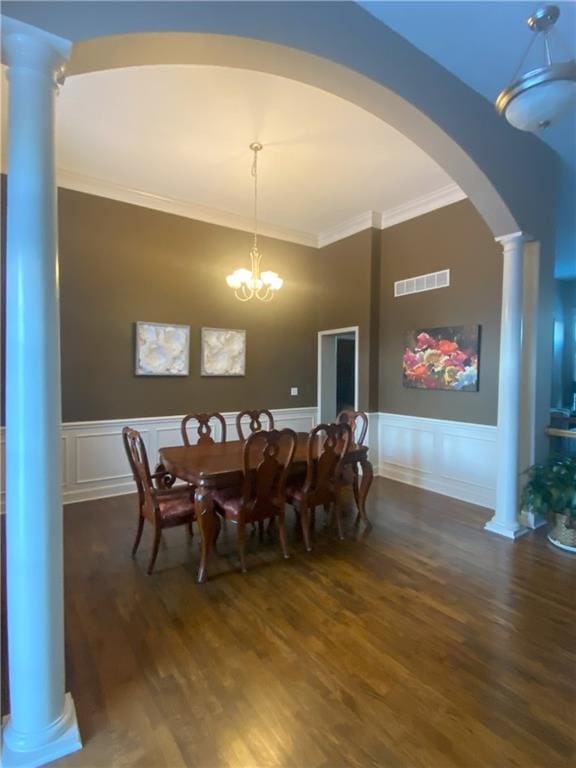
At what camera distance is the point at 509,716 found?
167 cm

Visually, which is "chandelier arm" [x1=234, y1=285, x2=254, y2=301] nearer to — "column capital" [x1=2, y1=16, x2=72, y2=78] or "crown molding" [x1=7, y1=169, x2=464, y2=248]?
"crown molding" [x1=7, y1=169, x2=464, y2=248]

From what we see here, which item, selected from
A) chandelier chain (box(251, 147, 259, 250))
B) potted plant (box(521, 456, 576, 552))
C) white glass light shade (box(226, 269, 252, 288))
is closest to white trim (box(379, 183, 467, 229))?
chandelier chain (box(251, 147, 259, 250))

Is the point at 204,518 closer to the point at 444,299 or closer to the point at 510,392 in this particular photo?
the point at 510,392

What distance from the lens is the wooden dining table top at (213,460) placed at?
2.79 metres

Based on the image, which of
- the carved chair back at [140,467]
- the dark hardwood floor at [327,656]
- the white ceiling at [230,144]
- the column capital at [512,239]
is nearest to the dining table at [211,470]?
the carved chair back at [140,467]

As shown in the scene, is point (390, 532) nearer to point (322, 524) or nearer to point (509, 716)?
point (322, 524)

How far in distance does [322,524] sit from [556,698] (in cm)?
220

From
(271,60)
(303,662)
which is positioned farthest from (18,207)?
(303,662)

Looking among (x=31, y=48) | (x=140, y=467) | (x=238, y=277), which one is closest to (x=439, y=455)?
(x=238, y=277)

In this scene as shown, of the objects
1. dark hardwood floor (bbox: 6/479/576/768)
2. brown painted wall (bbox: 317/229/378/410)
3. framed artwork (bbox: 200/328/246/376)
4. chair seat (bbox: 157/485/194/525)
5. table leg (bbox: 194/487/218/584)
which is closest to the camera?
dark hardwood floor (bbox: 6/479/576/768)

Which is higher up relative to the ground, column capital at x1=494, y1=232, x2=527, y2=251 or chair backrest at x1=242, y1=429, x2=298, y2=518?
column capital at x1=494, y1=232, x2=527, y2=251

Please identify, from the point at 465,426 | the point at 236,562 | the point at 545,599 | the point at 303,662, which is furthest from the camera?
the point at 465,426

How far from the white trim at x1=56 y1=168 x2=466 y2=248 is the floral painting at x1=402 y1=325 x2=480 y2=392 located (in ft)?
4.97

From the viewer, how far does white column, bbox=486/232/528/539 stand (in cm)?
348
